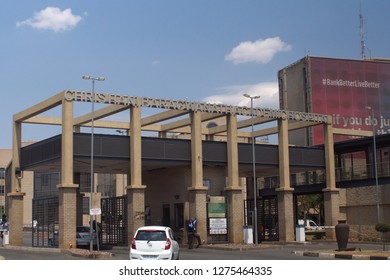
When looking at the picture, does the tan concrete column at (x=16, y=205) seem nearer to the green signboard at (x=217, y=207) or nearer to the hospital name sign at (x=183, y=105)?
the hospital name sign at (x=183, y=105)

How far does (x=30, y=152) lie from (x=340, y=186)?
24.7 meters

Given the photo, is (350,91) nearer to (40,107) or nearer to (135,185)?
(135,185)

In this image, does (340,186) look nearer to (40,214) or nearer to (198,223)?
(198,223)

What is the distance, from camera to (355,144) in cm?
5078

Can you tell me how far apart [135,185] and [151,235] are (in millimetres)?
14340

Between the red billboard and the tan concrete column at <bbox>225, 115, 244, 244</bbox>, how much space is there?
48215 mm

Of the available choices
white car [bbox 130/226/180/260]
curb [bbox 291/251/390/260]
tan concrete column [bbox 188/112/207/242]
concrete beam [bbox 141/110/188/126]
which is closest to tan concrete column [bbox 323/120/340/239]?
tan concrete column [bbox 188/112/207/242]

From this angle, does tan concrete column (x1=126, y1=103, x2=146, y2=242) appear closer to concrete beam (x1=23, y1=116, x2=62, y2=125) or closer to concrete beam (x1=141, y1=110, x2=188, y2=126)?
concrete beam (x1=141, y1=110, x2=188, y2=126)

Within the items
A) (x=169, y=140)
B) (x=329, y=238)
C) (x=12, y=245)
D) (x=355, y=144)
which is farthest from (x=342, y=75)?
(x=12, y=245)

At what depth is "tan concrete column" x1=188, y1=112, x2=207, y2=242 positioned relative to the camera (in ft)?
132

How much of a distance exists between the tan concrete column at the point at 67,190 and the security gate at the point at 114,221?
580 cm

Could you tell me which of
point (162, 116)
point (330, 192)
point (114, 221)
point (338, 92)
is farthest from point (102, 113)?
point (338, 92)

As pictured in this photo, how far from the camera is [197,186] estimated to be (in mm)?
40062

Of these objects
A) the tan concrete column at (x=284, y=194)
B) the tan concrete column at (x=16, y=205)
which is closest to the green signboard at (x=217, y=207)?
the tan concrete column at (x=284, y=194)
